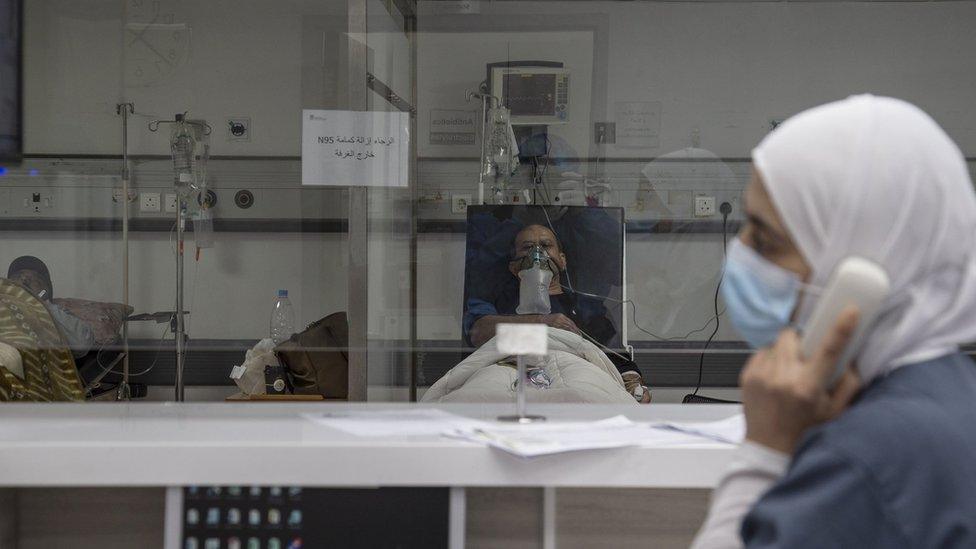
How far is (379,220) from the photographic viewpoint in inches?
131

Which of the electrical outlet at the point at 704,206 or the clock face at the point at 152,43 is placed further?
the electrical outlet at the point at 704,206

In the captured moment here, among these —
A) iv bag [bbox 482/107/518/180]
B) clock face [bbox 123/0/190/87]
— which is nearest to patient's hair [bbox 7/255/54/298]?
clock face [bbox 123/0/190/87]

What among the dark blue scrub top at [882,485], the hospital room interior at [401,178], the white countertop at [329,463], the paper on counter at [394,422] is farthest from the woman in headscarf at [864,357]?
the hospital room interior at [401,178]

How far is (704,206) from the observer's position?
11.1 ft

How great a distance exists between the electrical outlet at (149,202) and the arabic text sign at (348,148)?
1.67ft

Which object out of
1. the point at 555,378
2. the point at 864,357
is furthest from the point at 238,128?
the point at 864,357

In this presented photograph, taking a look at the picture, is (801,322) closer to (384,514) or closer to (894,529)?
(894,529)

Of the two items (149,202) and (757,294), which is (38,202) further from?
(757,294)

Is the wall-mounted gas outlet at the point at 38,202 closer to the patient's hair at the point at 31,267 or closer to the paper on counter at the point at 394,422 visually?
the patient's hair at the point at 31,267

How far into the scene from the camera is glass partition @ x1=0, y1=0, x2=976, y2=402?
10.5 feet

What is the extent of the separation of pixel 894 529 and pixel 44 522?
1.17 metres

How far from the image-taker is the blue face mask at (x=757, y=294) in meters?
0.88

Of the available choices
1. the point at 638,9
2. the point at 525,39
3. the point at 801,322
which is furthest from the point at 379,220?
the point at 801,322

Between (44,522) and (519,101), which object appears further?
(519,101)
